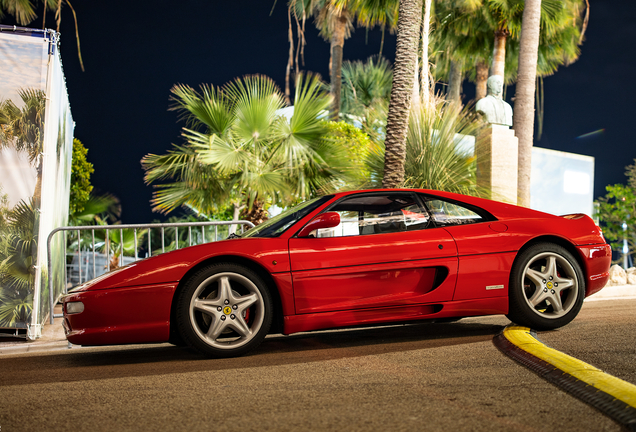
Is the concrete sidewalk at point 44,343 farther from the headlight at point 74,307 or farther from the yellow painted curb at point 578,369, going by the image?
the yellow painted curb at point 578,369

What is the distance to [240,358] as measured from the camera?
402 cm

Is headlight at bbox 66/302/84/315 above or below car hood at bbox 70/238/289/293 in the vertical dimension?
Answer: below

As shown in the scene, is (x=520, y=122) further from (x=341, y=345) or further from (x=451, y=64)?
(x=451, y=64)

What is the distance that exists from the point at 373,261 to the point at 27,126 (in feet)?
13.3

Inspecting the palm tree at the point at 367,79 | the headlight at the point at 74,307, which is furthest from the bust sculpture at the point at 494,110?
the palm tree at the point at 367,79

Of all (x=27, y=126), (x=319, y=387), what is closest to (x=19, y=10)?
(x=27, y=126)

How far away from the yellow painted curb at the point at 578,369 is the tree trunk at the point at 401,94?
587 centimetres

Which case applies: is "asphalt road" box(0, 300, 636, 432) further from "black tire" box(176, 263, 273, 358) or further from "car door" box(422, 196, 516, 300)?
"car door" box(422, 196, 516, 300)

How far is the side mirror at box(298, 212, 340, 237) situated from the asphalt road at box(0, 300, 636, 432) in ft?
3.13

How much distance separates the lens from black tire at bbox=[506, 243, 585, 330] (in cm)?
455

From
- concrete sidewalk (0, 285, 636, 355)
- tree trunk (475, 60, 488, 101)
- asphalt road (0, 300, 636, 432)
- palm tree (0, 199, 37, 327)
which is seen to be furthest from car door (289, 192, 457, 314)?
tree trunk (475, 60, 488, 101)

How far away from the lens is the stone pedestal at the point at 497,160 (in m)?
11.0

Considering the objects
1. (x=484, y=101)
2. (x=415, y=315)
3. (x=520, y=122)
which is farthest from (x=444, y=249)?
(x=520, y=122)

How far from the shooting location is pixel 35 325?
5.57 meters
